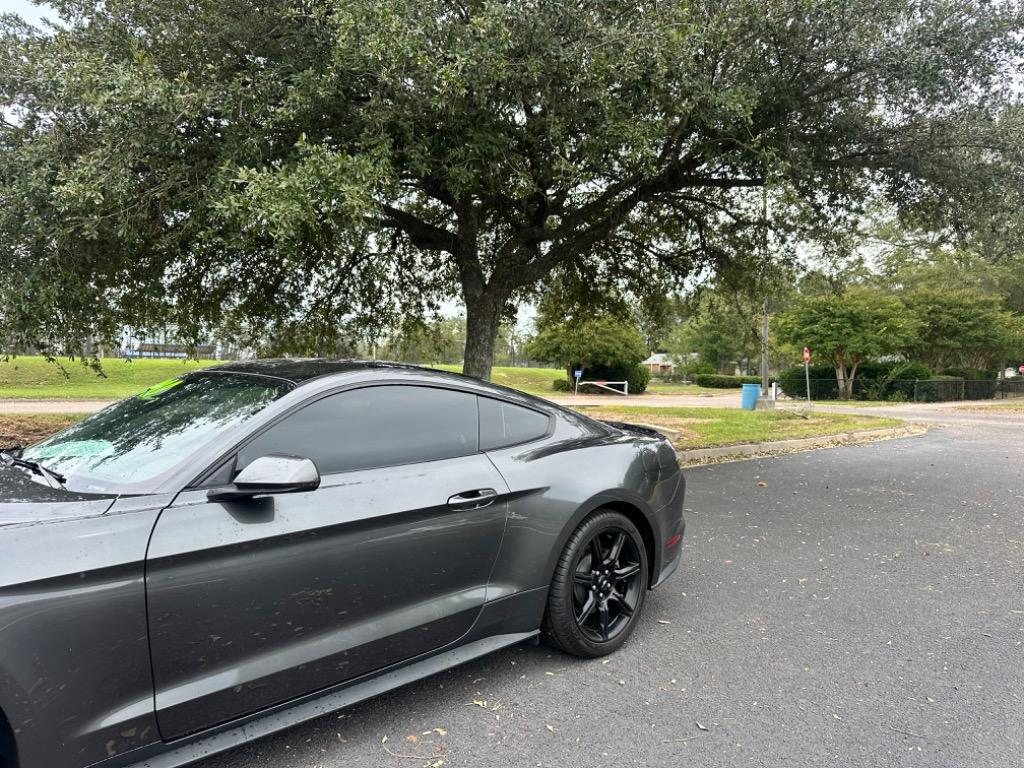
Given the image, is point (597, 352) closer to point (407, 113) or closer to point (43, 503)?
point (407, 113)

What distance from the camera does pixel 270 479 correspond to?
80.4 inches

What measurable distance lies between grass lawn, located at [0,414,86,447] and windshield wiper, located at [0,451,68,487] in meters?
6.47

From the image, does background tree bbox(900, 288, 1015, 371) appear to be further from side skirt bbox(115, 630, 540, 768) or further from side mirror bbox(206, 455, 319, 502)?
side mirror bbox(206, 455, 319, 502)

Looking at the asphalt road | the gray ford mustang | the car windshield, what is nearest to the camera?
the gray ford mustang

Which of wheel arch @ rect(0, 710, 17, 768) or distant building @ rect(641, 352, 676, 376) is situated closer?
wheel arch @ rect(0, 710, 17, 768)

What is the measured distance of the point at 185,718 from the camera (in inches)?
78.0

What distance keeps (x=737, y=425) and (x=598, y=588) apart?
12.1 metres

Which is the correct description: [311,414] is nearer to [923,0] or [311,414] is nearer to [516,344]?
[923,0]

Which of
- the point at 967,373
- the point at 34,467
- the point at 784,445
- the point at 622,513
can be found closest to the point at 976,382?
the point at 967,373

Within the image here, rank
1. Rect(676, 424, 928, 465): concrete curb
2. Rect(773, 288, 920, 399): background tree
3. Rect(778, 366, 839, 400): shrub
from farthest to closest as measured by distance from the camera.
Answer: Rect(778, 366, 839, 400): shrub
Rect(773, 288, 920, 399): background tree
Rect(676, 424, 928, 465): concrete curb

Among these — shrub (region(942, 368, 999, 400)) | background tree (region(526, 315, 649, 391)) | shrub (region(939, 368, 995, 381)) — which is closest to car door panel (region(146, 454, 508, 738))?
background tree (region(526, 315, 649, 391))

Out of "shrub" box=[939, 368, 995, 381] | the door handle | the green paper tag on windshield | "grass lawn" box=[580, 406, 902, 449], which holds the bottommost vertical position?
"grass lawn" box=[580, 406, 902, 449]

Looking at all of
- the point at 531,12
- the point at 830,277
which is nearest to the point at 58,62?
the point at 531,12

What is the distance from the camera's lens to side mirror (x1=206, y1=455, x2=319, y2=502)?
2.05 meters
